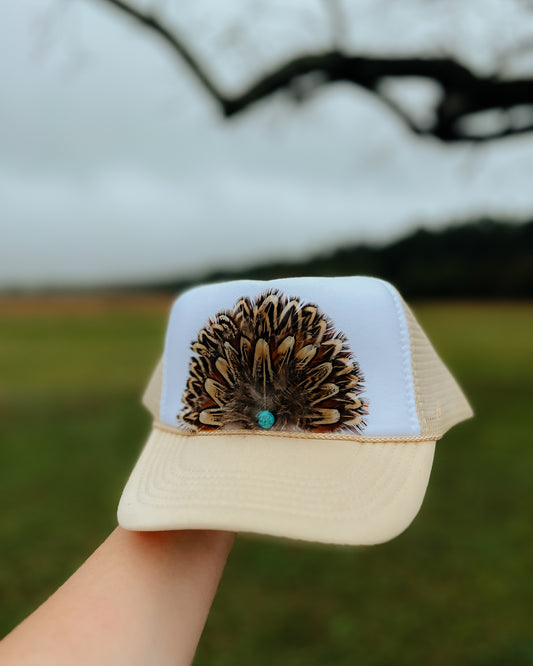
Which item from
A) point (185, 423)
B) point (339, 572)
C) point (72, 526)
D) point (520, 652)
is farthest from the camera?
point (72, 526)

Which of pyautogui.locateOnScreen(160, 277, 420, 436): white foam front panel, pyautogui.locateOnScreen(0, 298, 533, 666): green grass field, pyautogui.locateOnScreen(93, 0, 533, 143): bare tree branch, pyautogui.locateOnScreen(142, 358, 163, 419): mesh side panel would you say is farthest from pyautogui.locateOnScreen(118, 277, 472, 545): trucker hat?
pyautogui.locateOnScreen(93, 0, 533, 143): bare tree branch

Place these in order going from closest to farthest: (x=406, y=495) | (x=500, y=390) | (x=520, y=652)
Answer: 1. (x=406, y=495)
2. (x=520, y=652)
3. (x=500, y=390)

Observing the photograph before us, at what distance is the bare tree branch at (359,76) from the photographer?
173 inches

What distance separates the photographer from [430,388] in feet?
3.96

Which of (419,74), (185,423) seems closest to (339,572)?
(185,423)

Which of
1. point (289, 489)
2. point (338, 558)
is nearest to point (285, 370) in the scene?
point (289, 489)

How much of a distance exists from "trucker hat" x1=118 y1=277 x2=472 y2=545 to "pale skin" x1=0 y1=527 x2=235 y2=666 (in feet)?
0.30

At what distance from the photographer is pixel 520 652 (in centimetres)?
224

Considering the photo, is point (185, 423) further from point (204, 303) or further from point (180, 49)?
point (180, 49)

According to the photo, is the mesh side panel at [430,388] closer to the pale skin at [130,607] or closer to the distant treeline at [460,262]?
the pale skin at [130,607]

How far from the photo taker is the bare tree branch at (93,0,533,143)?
438 centimetres

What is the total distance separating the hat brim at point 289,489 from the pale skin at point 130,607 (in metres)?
0.09

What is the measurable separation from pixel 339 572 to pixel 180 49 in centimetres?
363

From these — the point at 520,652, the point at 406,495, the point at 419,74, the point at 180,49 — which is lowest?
the point at 520,652
